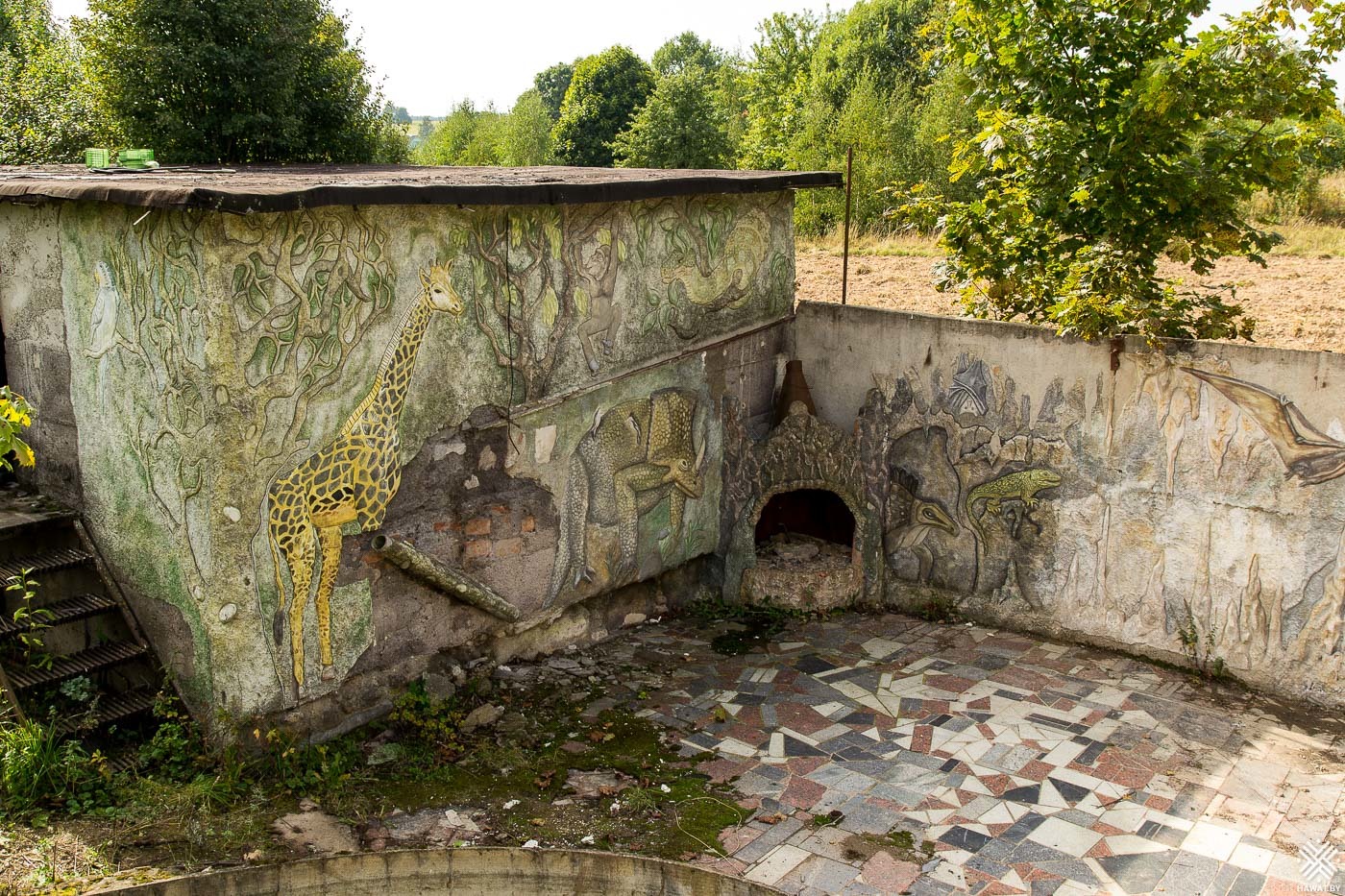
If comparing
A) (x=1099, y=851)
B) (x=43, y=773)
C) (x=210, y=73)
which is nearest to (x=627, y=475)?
(x=1099, y=851)

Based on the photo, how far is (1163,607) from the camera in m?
8.57

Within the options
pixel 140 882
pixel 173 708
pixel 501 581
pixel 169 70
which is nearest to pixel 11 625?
pixel 173 708

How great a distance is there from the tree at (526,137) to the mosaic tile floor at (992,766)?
3631 cm

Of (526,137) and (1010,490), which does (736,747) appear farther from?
(526,137)

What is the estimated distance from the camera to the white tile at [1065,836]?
642cm

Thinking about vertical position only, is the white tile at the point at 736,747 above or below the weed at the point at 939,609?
below

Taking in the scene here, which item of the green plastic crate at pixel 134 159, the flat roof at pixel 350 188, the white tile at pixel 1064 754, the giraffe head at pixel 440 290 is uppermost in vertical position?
the green plastic crate at pixel 134 159

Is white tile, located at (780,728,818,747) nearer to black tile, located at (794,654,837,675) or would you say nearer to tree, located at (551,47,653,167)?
black tile, located at (794,654,837,675)

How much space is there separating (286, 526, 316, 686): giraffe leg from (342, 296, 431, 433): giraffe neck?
735mm

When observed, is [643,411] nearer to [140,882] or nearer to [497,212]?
[497,212]

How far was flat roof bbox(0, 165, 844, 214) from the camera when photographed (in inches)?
236

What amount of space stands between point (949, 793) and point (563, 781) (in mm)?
2313

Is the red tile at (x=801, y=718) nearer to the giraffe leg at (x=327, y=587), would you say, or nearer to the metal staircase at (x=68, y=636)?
the giraffe leg at (x=327, y=587)

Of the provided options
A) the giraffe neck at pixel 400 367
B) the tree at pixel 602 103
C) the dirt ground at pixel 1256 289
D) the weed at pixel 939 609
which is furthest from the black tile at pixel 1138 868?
the tree at pixel 602 103
